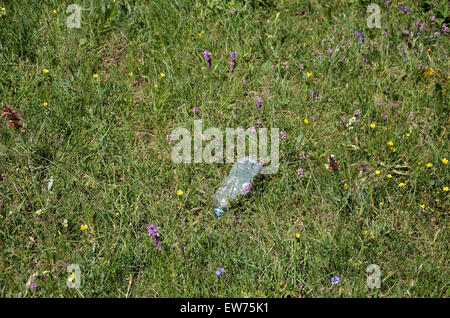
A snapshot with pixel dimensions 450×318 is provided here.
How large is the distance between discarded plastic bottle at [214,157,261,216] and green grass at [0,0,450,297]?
7 cm

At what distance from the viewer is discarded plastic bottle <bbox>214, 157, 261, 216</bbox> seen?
126 inches

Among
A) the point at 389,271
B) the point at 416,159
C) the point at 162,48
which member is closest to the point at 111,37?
the point at 162,48

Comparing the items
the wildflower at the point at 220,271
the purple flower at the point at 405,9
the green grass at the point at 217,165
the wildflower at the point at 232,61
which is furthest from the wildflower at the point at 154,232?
the purple flower at the point at 405,9

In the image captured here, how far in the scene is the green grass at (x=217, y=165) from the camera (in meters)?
2.79

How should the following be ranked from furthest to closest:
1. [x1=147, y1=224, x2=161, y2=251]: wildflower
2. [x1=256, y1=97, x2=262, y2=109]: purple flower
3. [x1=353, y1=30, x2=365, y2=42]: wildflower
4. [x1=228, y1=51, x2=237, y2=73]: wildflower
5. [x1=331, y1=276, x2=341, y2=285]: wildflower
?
[x1=353, y1=30, x2=365, y2=42]: wildflower < [x1=228, y1=51, x2=237, y2=73]: wildflower < [x1=256, y1=97, x2=262, y2=109]: purple flower < [x1=147, y1=224, x2=161, y2=251]: wildflower < [x1=331, y1=276, x2=341, y2=285]: wildflower

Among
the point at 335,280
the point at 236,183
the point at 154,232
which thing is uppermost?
the point at 236,183

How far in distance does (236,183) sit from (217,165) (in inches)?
9.0

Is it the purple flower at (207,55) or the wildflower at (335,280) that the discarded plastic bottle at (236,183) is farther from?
the purple flower at (207,55)

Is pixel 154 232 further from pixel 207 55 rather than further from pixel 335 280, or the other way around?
pixel 207 55

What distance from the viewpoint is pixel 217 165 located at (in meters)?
3.43

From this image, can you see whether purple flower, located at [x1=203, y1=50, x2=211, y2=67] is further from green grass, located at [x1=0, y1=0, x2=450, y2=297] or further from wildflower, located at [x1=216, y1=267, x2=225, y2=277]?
wildflower, located at [x1=216, y1=267, x2=225, y2=277]

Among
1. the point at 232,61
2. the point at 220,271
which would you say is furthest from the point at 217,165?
the point at 232,61

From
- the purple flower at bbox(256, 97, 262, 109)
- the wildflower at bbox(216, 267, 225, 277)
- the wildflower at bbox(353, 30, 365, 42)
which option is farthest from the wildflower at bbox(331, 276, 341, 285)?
the wildflower at bbox(353, 30, 365, 42)

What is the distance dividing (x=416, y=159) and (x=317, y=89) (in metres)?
1.02
